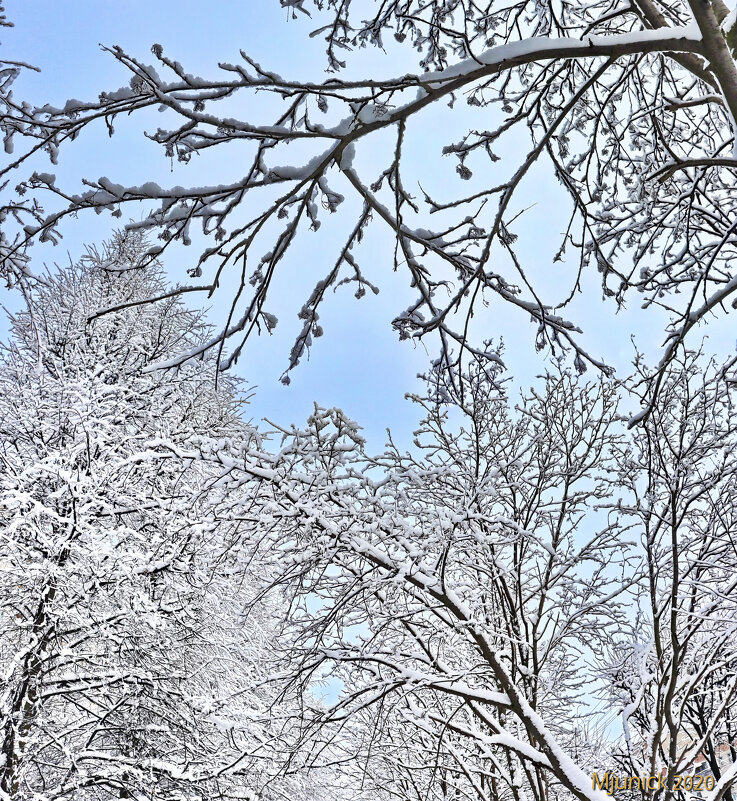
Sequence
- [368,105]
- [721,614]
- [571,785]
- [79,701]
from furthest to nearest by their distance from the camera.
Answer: [79,701], [721,614], [571,785], [368,105]

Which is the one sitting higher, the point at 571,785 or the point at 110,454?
the point at 110,454

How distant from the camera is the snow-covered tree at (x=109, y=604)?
22.4 ft

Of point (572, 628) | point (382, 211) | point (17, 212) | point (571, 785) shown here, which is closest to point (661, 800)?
point (571, 785)

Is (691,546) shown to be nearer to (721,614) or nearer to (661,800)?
(721,614)

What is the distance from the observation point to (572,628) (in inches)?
266

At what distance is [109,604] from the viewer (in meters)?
7.46

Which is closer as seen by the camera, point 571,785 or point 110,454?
point 571,785

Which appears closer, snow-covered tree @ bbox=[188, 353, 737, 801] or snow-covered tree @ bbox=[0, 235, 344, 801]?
snow-covered tree @ bbox=[188, 353, 737, 801]

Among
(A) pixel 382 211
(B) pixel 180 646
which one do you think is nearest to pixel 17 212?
(A) pixel 382 211

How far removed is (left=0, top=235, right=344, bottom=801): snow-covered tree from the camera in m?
6.83

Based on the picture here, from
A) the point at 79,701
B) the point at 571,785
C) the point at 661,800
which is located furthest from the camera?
the point at 79,701

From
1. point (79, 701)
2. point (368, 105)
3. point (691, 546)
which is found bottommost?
point (79, 701)

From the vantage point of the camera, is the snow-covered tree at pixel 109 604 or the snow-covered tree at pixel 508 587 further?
the snow-covered tree at pixel 109 604

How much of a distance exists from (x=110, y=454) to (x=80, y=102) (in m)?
6.15
